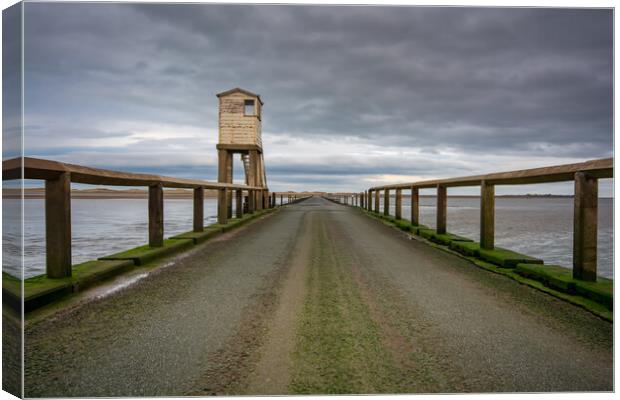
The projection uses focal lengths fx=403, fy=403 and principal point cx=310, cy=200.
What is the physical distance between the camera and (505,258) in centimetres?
518

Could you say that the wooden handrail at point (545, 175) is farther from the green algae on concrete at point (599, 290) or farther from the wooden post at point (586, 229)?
the green algae on concrete at point (599, 290)

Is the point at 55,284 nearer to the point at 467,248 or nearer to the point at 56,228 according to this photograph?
the point at 56,228

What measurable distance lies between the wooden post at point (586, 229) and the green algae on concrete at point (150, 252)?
4969 millimetres

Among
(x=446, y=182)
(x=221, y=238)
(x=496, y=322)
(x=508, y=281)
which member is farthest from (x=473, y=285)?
(x=221, y=238)

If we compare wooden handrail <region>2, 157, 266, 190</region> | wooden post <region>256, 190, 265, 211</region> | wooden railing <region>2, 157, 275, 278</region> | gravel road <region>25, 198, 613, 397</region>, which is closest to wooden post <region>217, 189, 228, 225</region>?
wooden handrail <region>2, 157, 266, 190</region>

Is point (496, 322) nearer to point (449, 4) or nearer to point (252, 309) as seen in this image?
point (252, 309)

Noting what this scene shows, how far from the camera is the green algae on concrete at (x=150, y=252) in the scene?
17.1ft

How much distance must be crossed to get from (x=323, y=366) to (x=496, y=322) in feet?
4.97

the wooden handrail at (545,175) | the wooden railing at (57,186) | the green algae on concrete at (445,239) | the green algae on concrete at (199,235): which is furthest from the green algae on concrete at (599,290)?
the green algae on concrete at (199,235)

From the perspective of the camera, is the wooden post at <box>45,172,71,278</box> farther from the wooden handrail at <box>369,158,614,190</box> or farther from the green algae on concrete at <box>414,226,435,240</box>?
the green algae on concrete at <box>414,226,435,240</box>

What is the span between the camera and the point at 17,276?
2457 millimetres

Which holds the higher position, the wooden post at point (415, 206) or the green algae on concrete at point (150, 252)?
the wooden post at point (415, 206)

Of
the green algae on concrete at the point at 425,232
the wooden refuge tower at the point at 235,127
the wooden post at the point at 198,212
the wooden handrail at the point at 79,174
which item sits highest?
the wooden refuge tower at the point at 235,127

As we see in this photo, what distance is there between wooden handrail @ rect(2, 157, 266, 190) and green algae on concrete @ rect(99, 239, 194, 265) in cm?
96
